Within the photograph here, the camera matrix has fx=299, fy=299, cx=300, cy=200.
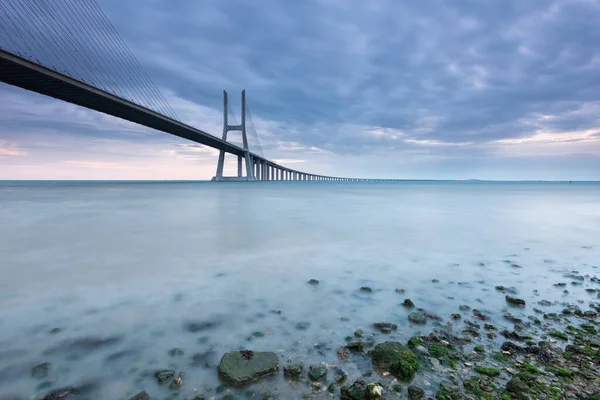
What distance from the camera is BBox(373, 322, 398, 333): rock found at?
3.25 meters

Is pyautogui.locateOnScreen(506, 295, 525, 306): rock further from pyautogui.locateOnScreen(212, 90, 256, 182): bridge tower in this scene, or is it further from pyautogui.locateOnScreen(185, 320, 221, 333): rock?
pyautogui.locateOnScreen(212, 90, 256, 182): bridge tower

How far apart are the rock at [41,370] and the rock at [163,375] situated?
916mm

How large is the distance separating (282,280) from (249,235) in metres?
4.64

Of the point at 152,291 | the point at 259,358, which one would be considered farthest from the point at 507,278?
the point at 152,291

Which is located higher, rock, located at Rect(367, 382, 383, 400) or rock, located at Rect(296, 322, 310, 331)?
rock, located at Rect(367, 382, 383, 400)

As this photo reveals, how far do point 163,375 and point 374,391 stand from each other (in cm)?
170

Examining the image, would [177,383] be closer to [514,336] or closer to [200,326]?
[200,326]

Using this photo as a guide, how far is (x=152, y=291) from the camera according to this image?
4.50 metres

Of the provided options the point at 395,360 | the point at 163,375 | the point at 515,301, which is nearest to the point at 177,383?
the point at 163,375

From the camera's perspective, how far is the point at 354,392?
2221mm

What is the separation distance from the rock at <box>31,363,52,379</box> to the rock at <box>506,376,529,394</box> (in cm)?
370

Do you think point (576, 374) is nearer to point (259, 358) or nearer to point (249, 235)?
point (259, 358)

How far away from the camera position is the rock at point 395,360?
2.44m

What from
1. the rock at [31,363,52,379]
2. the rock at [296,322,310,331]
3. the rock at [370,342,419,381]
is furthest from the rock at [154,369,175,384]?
the rock at [370,342,419,381]
